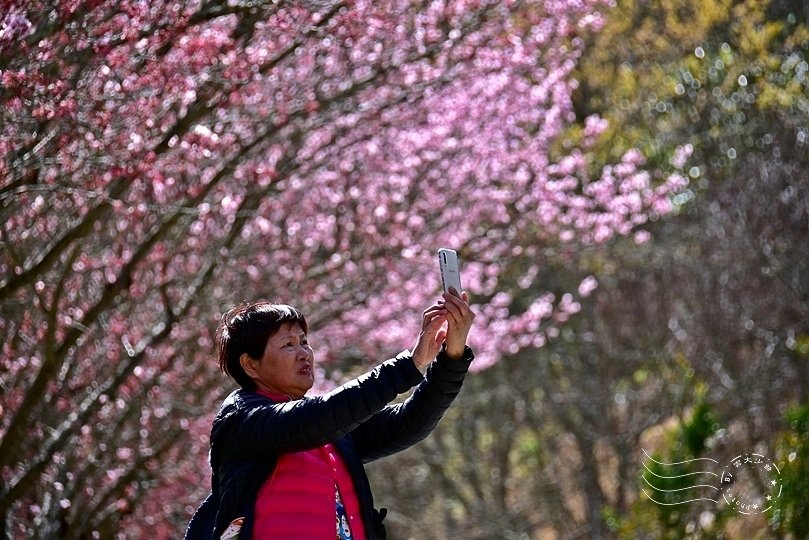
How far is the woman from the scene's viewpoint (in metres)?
3.27

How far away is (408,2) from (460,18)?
0.36 meters

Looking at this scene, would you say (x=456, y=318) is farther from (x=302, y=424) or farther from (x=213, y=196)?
(x=213, y=196)

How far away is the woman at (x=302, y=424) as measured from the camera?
3.27 meters

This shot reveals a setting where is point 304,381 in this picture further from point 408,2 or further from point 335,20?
point 408,2

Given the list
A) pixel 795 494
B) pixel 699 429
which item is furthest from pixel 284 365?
pixel 699 429

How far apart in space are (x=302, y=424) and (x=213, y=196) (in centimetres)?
600

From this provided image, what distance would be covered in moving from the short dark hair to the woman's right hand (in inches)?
13.6

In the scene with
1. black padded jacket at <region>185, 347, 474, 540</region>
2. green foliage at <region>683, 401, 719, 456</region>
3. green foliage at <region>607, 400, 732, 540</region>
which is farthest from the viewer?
green foliage at <region>607, 400, 732, 540</region>

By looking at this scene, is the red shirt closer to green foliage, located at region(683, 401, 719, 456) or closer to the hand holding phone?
the hand holding phone

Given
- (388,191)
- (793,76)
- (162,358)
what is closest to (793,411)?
(388,191)

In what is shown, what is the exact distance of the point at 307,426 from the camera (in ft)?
10.7

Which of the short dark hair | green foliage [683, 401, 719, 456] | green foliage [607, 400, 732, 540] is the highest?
the short dark hair

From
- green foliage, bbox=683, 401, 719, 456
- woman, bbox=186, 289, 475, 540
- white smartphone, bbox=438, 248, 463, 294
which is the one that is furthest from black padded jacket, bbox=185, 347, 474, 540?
green foliage, bbox=683, 401, 719, 456

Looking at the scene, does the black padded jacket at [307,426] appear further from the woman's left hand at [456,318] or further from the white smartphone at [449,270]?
the white smartphone at [449,270]
